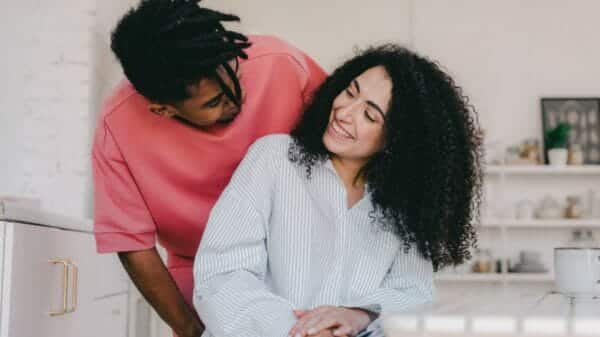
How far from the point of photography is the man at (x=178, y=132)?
122cm

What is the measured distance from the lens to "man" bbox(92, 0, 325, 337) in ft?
4.01

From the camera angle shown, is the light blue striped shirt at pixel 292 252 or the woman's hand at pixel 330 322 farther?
the light blue striped shirt at pixel 292 252

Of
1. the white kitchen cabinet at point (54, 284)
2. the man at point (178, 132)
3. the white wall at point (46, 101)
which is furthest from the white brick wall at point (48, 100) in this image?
the man at point (178, 132)

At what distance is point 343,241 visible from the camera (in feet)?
3.95

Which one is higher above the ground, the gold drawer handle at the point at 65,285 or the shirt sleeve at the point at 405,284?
the shirt sleeve at the point at 405,284

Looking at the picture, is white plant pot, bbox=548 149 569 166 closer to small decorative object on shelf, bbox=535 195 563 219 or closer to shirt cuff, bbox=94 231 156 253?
small decorative object on shelf, bbox=535 195 563 219

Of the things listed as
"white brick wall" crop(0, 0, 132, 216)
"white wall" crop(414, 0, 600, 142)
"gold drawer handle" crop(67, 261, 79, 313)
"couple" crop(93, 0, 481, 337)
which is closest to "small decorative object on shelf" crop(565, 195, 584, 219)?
"white wall" crop(414, 0, 600, 142)

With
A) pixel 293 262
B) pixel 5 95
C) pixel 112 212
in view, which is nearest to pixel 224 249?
pixel 293 262

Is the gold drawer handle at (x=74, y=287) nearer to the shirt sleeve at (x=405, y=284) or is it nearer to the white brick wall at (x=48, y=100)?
the shirt sleeve at (x=405, y=284)

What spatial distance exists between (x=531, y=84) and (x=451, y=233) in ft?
12.5

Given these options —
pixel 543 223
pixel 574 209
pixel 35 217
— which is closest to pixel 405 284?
pixel 35 217

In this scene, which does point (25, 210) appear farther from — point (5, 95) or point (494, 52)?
point (494, 52)

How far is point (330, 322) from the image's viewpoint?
103 cm

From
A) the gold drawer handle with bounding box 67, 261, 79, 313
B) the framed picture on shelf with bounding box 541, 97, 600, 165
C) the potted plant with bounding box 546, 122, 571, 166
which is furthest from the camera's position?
the framed picture on shelf with bounding box 541, 97, 600, 165
